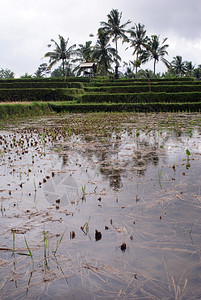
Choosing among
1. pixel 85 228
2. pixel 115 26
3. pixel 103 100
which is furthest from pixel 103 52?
pixel 85 228

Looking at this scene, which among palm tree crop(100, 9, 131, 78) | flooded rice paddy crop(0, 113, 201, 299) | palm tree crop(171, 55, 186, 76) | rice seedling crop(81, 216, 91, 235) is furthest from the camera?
palm tree crop(171, 55, 186, 76)

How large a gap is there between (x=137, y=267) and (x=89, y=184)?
6.29 ft

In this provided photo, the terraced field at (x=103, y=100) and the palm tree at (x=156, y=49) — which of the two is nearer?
the terraced field at (x=103, y=100)

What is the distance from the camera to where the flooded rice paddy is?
177 centimetres

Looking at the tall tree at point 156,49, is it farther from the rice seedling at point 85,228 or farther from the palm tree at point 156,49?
the rice seedling at point 85,228

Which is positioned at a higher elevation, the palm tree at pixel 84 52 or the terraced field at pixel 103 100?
the palm tree at pixel 84 52

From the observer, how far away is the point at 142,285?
5.73 feet

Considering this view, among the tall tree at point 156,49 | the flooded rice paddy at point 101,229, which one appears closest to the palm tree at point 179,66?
the tall tree at point 156,49

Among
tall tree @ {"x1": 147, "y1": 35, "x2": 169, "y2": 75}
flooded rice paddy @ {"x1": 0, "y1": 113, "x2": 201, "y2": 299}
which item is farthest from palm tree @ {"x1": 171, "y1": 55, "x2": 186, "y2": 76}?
flooded rice paddy @ {"x1": 0, "y1": 113, "x2": 201, "y2": 299}

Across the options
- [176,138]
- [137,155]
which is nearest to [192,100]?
[176,138]

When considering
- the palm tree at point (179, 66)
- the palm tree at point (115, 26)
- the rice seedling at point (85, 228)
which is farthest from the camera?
the palm tree at point (179, 66)

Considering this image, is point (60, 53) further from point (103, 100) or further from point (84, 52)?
point (103, 100)

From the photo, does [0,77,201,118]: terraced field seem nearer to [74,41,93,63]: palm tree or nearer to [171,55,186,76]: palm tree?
[74,41,93,63]: palm tree

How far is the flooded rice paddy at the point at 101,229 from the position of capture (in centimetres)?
177
